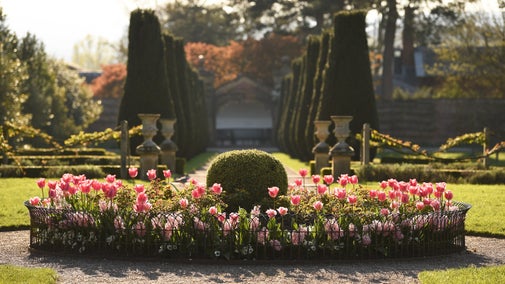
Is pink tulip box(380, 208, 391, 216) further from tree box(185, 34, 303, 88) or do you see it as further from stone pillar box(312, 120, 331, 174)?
tree box(185, 34, 303, 88)

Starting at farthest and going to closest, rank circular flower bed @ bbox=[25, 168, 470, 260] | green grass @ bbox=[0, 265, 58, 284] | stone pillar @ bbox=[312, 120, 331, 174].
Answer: stone pillar @ bbox=[312, 120, 331, 174] → circular flower bed @ bbox=[25, 168, 470, 260] → green grass @ bbox=[0, 265, 58, 284]

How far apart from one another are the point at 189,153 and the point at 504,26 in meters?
22.3

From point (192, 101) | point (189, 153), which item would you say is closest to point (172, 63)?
point (189, 153)

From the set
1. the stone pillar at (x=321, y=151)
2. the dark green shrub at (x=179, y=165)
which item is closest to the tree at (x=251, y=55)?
the dark green shrub at (x=179, y=165)

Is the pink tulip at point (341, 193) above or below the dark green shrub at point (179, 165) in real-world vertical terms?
above

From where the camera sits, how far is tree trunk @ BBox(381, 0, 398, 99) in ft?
150

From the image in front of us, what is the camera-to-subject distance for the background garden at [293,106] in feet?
66.4

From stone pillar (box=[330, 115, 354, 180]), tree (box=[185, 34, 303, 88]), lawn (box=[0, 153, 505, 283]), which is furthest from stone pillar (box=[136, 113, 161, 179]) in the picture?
tree (box=[185, 34, 303, 88])

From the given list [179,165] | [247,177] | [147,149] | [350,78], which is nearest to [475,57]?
[350,78]

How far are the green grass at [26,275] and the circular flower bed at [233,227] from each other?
3.97 ft

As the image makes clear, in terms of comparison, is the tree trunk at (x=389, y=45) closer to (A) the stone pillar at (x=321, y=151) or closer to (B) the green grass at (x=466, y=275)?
(A) the stone pillar at (x=321, y=151)

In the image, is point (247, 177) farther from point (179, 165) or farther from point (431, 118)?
point (431, 118)

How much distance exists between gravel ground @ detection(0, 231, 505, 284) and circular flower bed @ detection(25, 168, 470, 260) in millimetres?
215

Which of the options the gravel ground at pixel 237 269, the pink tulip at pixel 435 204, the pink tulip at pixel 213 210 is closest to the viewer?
the gravel ground at pixel 237 269
